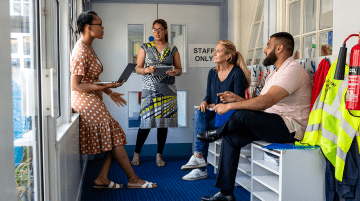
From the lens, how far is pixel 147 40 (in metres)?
4.17

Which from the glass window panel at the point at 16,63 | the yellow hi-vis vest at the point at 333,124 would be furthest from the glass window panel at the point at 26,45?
the yellow hi-vis vest at the point at 333,124

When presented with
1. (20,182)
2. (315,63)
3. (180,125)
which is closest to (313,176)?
(315,63)

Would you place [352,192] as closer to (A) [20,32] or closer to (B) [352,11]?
(B) [352,11]

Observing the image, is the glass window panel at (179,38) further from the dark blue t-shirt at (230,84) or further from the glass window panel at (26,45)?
the glass window panel at (26,45)

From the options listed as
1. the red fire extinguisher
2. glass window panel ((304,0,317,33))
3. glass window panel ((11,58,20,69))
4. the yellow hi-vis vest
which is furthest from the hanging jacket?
glass window panel ((11,58,20,69))

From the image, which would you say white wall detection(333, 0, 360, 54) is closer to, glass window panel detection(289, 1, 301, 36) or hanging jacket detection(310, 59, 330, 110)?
hanging jacket detection(310, 59, 330, 110)

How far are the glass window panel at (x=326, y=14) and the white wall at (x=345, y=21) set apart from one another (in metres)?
0.15

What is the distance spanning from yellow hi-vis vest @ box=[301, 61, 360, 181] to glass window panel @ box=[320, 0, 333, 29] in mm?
440

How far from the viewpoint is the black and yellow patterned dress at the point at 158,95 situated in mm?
3463

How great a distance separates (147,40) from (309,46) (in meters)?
2.11

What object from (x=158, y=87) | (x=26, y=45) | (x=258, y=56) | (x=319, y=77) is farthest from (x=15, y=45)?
(x=258, y=56)

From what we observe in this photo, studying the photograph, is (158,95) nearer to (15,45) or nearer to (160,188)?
(160,188)

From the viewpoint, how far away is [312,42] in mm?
2582

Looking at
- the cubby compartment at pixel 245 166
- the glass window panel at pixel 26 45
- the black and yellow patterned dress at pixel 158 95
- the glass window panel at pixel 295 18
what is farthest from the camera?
the black and yellow patterned dress at pixel 158 95
